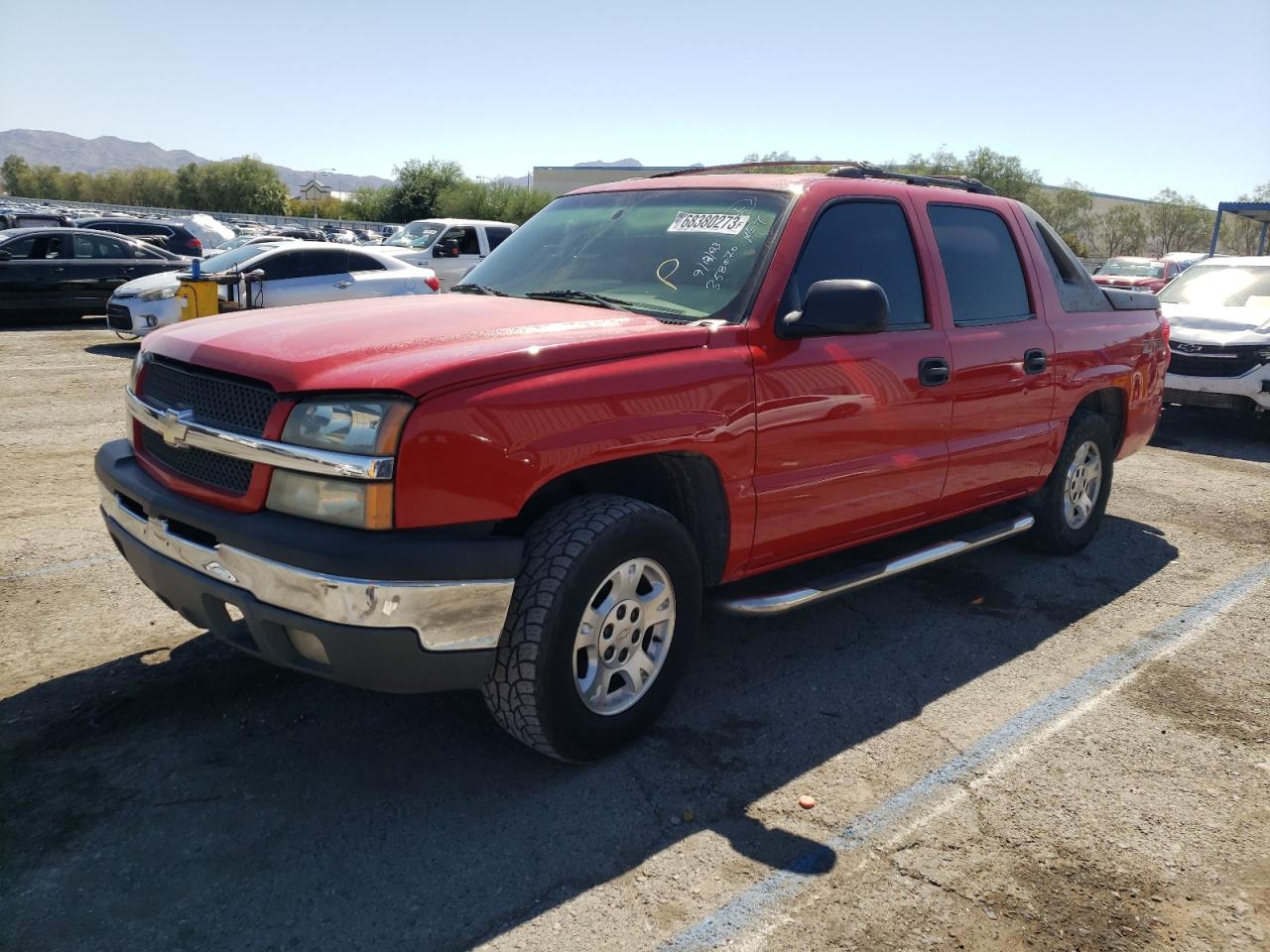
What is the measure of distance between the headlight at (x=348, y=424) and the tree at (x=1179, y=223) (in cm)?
6951

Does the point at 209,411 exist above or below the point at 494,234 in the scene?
below

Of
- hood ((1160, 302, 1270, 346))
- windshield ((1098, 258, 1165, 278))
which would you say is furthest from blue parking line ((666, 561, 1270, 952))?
windshield ((1098, 258, 1165, 278))

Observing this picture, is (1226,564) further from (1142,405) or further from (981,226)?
(981,226)

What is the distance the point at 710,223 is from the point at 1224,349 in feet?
26.0

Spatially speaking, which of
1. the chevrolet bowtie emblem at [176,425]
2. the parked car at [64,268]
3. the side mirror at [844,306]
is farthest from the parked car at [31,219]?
the side mirror at [844,306]

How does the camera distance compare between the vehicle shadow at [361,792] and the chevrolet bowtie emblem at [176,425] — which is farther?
the chevrolet bowtie emblem at [176,425]

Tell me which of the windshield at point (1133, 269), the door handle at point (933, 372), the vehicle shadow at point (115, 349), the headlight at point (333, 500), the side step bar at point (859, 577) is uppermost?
the windshield at point (1133, 269)

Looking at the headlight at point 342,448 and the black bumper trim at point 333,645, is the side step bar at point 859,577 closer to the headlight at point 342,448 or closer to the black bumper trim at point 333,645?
the black bumper trim at point 333,645

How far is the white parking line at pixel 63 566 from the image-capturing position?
477 centimetres

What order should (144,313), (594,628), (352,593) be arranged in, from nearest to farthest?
(352,593)
(594,628)
(144,313)

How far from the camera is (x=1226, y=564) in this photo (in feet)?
19.5

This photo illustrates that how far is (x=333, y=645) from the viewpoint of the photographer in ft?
9.06

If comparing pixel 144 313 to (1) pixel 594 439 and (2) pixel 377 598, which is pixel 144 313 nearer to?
(1) pixel 594 439

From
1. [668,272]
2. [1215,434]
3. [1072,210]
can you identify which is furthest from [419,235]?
[1072,210]
